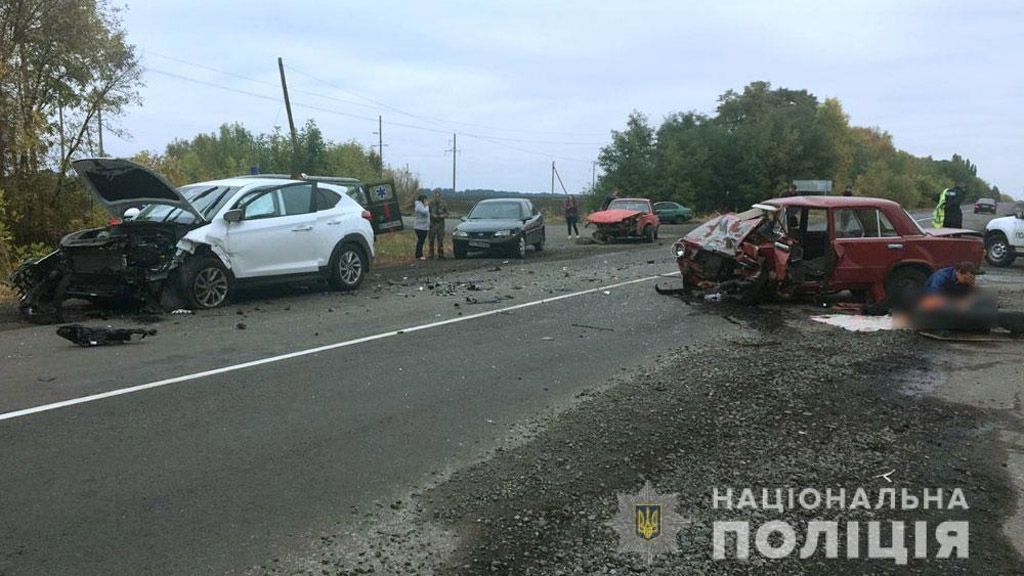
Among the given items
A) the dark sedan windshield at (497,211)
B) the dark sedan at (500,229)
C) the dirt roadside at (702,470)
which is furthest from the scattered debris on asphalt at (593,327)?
the dark sedan windshield at (497,211)

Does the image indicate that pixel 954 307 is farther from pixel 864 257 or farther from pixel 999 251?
pixel 999 251

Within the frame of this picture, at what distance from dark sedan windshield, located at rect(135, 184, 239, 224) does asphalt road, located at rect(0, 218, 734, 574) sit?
4.88 feet

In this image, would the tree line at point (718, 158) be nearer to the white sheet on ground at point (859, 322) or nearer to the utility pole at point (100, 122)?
the utility pole at point (100, 122)

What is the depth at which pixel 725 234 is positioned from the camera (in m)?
11.3

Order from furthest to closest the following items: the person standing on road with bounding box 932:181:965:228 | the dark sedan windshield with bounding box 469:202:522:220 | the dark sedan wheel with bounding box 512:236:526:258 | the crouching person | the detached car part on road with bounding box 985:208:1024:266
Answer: the dark sedan windshield with bounding box 469:202:522:220, the dark sedan wheel with bounding box 512:236:526:258, the detached car part on road with bounding box 985:208:1024:266, the person standing on road with bounding box 932:181:965:228, the crouching person

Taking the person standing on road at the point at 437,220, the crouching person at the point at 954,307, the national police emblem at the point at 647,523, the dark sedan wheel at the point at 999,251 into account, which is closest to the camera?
the national police emblem at the point at 647,523

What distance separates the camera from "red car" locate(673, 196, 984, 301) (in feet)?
34.8

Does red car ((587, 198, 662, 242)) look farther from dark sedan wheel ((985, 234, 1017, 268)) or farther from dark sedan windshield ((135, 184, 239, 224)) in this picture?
dark sedan windshield ((135, 184, 239, 224))

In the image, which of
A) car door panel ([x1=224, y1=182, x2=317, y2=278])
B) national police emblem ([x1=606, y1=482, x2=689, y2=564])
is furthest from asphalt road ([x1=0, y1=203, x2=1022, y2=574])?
national police emblem ([x1=606, y1=482, x2=689, y2=564])

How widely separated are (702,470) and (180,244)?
8.20 meters

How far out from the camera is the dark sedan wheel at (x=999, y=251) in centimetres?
1723

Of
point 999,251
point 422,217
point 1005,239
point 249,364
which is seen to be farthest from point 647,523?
point 999,251

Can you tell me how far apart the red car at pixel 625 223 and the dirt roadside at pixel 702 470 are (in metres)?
19.1

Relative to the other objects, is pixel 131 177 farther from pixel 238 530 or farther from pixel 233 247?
pixel 238 530
